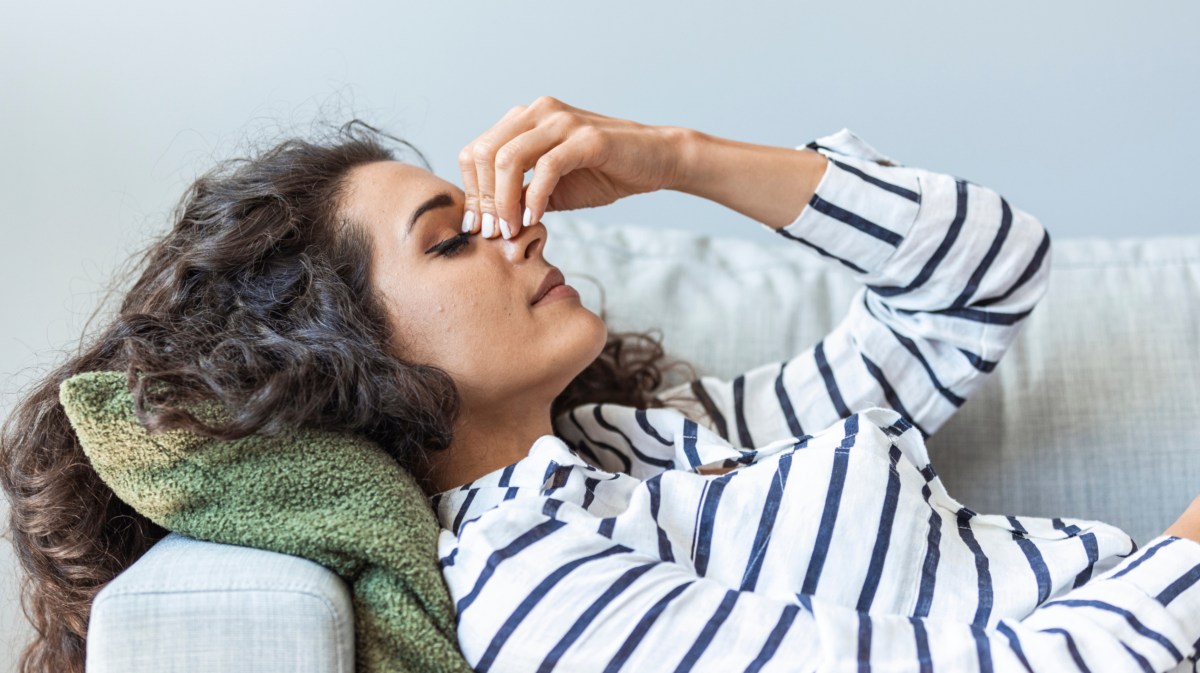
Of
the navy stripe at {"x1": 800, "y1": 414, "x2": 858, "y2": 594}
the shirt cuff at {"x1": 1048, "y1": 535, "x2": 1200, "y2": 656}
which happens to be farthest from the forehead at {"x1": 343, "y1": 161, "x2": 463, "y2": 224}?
the shirt cuff at {"x1": 1048, "y1": 535, "x2": 1200, "y2": 656}

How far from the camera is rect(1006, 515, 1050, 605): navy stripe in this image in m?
0.85

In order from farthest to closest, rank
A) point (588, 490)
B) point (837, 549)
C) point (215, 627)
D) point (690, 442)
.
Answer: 1. point (690, 442)
2. point (588, 490)
3. point (837, 549)
4. point (215, 627)

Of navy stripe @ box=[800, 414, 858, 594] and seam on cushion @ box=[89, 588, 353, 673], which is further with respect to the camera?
navy stripe @ box=[800, 414, 858, 594]

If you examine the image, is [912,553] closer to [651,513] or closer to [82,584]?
[651,513]

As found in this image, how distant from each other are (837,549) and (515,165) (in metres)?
0.44

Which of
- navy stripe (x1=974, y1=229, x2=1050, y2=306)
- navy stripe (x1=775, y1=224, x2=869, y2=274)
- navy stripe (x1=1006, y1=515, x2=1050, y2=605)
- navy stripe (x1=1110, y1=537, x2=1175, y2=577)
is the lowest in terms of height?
navy stripe (x1=1006, y1=515, x2=1050, y2=605)

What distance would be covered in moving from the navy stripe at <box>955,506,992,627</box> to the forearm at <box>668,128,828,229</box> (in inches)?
13.9

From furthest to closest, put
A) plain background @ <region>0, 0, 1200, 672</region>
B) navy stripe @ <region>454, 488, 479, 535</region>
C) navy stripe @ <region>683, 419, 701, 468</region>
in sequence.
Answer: plain background @ <region>0, 0, 1200, 672</region> → navy stripe @ <region>683, 419, 701, 468</region> → navy stripe @ <region>454, 488, 479, 535</region>

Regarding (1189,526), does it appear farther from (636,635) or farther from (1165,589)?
(636,635)

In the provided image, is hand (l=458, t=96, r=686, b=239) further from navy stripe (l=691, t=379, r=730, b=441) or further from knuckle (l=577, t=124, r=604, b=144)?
navy stripe (l=691, t=379, r=730, b=441)

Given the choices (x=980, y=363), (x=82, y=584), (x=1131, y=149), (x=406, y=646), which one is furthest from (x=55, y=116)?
(x=1131, y=149)

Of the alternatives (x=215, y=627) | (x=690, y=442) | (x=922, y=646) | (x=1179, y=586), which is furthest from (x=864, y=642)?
(x=215, y=627)

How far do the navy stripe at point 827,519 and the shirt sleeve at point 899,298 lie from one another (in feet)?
1.03

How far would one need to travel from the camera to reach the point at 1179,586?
77cm
